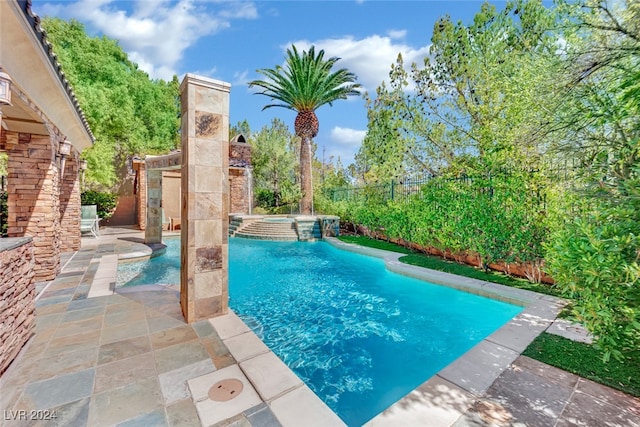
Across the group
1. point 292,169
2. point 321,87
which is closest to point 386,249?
point 321,87

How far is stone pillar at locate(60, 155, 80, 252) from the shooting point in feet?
25.7

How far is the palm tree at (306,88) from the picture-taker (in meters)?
16.3

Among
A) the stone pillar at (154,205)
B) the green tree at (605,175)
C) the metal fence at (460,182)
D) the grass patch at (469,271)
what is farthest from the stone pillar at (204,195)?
the stone pillar at (154,205)

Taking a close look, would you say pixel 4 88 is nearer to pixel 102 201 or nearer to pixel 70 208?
pixel 70 208

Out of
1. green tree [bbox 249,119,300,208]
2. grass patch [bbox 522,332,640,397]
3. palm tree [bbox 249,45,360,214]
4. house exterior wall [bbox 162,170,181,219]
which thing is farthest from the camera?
green tree [bbox 249,119,300,208]

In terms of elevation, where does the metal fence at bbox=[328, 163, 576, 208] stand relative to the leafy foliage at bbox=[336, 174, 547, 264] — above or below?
above

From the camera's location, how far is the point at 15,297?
274 cm

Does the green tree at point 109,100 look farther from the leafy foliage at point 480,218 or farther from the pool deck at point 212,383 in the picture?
the leafy foliage at point 480,218

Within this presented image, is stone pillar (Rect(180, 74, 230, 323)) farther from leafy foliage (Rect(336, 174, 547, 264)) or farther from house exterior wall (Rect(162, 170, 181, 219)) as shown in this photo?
house exterior wall (Rect(162, 170, 181, 219))

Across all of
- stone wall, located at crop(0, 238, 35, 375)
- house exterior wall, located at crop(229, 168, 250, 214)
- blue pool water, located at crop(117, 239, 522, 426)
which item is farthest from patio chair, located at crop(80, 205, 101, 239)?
stone wall, located at crop(0, 238, 35, 375)

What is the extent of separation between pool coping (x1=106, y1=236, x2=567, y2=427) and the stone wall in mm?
1668

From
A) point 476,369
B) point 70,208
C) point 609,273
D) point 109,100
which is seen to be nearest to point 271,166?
point 109,100

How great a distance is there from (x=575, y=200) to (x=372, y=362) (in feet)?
12.8

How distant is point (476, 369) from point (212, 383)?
2755mm
